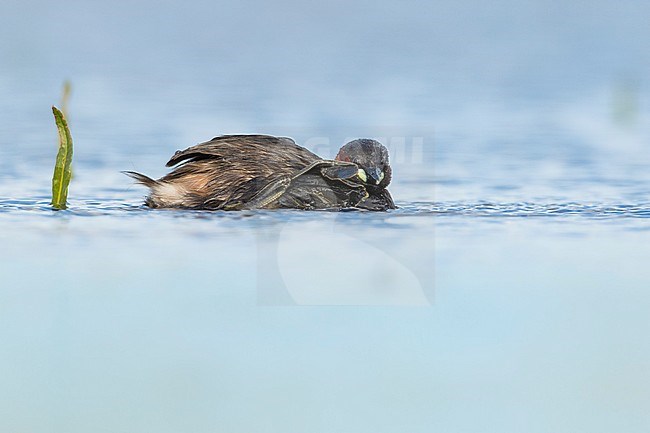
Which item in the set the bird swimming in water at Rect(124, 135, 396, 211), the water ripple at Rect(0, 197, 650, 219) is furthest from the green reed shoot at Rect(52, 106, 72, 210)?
the bird swimming in water at Rect(124, 135, 396, 211)

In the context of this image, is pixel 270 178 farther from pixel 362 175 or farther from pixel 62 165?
pixel 62 165

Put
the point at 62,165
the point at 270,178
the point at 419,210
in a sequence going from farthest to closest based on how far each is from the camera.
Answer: the point at 419,210 → the point at 270,178 → the point at 62,165

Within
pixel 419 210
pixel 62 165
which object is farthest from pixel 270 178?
pixel 62 165

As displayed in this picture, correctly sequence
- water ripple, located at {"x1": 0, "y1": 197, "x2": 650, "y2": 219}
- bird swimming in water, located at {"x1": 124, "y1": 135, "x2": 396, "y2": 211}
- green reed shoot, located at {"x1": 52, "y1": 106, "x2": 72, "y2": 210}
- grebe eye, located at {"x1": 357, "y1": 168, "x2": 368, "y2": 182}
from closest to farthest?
green reed shoot, located at {"x1": 52, "y1": 106, "x2": 72, "y2": 210}, water ripple, located at {"x1": 0, "y1": 197, "x2": 650, "y2": 219}, bird swimming in water, located at {"x1": 124, "y1": 135, "x2": 396, "y2": 211}, grebe eye, located at {"x1": 357, "y1": 168, "x2": 368, "y2": 182}

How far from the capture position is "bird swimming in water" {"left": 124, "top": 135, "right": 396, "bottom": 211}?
7641 millimetres

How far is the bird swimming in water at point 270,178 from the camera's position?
764 cm

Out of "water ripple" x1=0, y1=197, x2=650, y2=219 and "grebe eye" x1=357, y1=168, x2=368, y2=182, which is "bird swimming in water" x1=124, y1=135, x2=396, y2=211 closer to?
"grebe eye" x1=357, y1=168, x2=368, y2=182

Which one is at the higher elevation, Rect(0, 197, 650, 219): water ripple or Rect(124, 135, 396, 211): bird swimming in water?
Rect(124, 135, 396, 211): bird swimming in water

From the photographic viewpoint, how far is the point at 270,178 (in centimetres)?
771

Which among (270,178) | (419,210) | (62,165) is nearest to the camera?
(62,165)

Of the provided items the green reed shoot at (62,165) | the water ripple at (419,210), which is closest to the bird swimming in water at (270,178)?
the water ripple at (419,210)

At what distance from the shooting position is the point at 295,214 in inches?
295

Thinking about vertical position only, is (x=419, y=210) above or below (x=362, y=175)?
below

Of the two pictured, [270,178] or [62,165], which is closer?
[62,165]
